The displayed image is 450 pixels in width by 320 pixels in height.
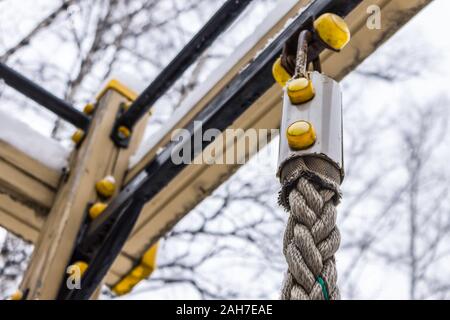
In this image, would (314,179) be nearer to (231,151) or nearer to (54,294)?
(231,151)

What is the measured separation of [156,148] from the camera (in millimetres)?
2154

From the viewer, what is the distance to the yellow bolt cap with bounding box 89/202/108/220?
6.80 ft

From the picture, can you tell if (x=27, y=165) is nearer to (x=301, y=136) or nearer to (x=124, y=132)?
(x=124, y=132)

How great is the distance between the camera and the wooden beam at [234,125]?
1.54m

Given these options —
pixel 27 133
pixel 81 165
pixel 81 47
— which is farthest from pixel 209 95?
pixel 81 47

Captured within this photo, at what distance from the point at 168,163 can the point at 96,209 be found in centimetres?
41

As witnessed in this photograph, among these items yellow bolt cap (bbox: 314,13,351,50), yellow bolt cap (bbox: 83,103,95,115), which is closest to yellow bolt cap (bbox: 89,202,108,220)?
yellow bolt cap (bbox: 83,103,95,115)

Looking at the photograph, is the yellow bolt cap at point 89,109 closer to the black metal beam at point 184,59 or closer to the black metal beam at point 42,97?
the black metal beam at point 42,97

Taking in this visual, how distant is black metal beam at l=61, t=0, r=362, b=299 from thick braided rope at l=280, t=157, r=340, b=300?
0.55 metres

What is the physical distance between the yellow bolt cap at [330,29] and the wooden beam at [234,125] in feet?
1.15

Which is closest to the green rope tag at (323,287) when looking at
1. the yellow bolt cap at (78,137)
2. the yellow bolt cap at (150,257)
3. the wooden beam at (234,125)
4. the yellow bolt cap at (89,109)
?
the wooden beam at (234,125)

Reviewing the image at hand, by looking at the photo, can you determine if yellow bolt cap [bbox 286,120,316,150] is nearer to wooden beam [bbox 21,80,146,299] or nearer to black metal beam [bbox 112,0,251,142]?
black metal beam [bbox 112,0,251,142]

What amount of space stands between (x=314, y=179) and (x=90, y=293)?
4.06 ft

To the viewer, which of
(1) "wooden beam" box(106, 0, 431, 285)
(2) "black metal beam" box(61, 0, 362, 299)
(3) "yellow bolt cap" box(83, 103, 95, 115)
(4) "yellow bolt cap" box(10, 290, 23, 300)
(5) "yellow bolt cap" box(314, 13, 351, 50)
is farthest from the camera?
(3) "yellow bolt cap" box(83, 103, 95, 115)
